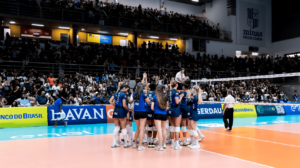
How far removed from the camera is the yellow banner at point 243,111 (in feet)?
60.6

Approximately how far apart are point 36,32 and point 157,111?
83.5ft

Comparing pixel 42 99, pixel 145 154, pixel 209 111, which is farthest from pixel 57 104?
pixel 209 111

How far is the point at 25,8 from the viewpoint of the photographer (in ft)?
76.6

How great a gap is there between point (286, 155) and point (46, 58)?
18955 millimetres

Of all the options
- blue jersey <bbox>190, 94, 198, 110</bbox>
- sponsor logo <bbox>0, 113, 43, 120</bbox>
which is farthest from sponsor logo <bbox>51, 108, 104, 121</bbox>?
blue jersey <bbox>190, 94, 198, 110</bbox>

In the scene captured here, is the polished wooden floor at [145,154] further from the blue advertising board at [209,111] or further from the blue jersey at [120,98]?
the blue advertising board at [209,111]

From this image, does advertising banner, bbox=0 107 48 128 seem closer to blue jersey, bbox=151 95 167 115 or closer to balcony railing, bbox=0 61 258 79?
balcony railing, bbox=0 61 258 79

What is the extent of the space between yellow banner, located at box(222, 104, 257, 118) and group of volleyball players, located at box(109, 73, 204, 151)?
1149 centimetres

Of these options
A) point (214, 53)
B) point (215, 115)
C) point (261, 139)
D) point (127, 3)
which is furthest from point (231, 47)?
point (261, 139)

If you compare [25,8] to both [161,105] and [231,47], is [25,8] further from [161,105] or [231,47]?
[231,47]

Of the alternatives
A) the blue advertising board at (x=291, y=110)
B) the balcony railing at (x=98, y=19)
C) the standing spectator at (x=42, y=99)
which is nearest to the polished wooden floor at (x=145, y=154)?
the standing spectator at (x=42, y=99)

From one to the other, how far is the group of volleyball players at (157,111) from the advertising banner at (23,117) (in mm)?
7441

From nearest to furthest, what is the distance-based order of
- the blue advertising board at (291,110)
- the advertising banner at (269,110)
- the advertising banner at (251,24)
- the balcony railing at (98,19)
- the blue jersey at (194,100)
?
the blue jersey at (194,100)
the advertising banner at (269,110)
the blue advertising board at (291,110)
the balcony railing at (98,19)
the advertising banner at (251,24)

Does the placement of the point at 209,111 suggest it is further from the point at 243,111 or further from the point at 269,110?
the point at 269,110
